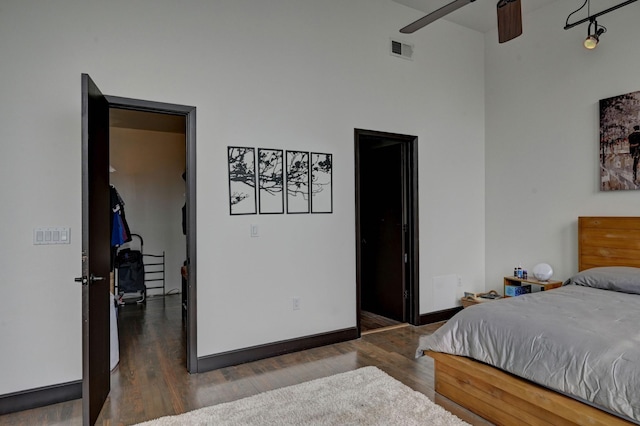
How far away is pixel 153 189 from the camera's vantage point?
632 cm

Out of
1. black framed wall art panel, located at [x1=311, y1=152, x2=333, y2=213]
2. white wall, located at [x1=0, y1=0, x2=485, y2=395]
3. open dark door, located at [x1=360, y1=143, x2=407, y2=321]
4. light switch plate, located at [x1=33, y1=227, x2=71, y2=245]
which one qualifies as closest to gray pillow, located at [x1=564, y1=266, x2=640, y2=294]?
white wall, located at [x1=0, y1=0, x2=485, y2=395]

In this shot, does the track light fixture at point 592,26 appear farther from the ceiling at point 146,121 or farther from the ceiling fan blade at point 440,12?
the ceiling at point 146,121

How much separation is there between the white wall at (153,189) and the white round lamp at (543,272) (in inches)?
200

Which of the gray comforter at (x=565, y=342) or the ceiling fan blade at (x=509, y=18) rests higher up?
the ceiling fan blade at (x=509, y=18)

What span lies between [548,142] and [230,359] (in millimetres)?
4053

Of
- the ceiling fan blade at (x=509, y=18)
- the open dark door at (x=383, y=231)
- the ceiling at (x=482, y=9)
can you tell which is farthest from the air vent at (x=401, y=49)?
the ceiling fan blade at (x=509, y=18)

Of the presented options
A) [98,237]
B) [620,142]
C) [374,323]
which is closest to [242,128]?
[98,237]

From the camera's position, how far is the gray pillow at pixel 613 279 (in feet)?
9.75

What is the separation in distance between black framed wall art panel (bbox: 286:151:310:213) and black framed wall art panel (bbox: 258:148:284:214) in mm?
74

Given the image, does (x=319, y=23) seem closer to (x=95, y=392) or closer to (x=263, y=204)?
(x=263, y=204)

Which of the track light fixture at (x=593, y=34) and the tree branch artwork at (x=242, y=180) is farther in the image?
the track light fixture at (x=593, y=34)

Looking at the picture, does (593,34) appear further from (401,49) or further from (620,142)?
(401,49)

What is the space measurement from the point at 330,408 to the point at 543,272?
2.86m

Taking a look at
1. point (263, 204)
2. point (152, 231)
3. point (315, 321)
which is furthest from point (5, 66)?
point (152, 231)
